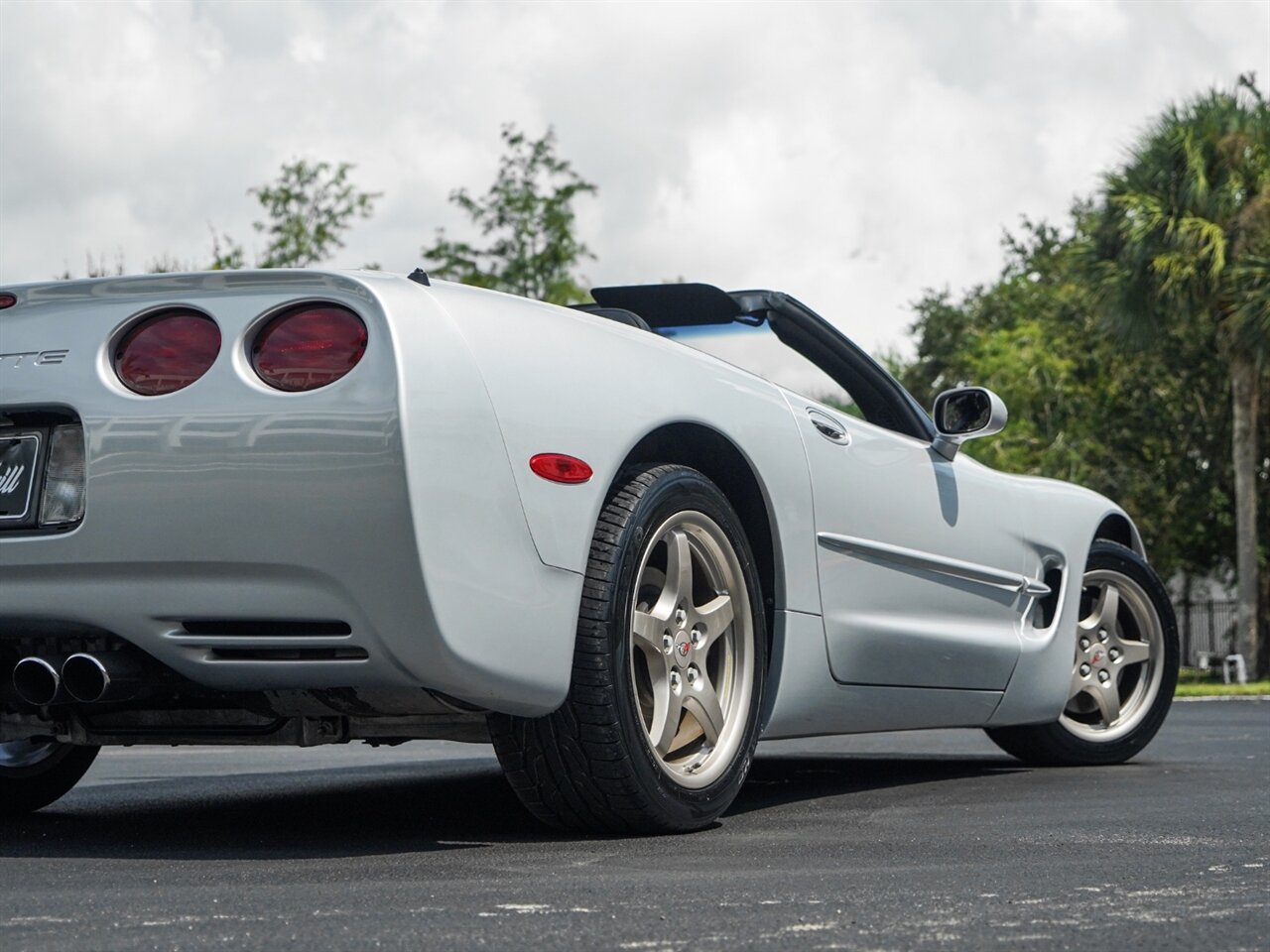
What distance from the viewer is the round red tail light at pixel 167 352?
3.46 m

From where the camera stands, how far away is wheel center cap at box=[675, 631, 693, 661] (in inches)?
155

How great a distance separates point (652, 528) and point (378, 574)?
737 mm

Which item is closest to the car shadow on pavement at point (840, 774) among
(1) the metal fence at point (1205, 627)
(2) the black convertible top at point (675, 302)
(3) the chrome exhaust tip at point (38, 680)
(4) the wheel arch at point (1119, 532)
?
(4) the wheel arch at point (1119, 532)

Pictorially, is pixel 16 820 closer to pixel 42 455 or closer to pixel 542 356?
pixel 42 455

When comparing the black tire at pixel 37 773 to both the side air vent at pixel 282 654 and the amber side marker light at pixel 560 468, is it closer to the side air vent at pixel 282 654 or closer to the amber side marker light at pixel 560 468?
the side air vent at pixel 282 654

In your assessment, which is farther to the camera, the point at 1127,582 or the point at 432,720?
the point at 1127,582

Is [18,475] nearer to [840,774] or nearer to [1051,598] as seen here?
[840,774]

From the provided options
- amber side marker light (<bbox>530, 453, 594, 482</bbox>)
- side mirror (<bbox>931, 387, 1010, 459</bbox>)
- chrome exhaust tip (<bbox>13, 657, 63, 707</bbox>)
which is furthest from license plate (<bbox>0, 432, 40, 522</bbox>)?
side mirror (<bbox>931, 387, 1010, 459</bbox>)

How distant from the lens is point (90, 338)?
3541mm

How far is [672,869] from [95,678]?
3.97 feet

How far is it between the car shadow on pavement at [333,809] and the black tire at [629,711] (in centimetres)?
17

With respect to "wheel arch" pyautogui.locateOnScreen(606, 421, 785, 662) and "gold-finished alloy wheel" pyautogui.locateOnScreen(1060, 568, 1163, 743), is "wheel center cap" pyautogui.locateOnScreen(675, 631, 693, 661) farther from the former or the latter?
"gold-finished alloy wheel" pyautogui.locateOnScreen(1060, 568, 1163, 743)

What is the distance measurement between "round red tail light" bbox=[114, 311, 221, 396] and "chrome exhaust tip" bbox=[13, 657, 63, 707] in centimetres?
58

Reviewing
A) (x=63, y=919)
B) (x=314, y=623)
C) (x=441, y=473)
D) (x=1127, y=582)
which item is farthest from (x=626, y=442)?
(x=1127, y=582)
